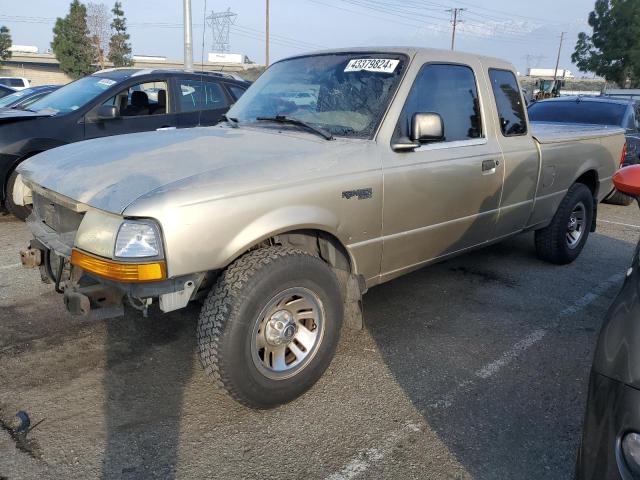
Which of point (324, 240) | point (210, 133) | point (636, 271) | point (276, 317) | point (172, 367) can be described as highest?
point (210, 133)

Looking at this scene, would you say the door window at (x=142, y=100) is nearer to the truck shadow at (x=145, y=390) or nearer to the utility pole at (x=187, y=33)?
the truck shadow at (x=145, y=390)

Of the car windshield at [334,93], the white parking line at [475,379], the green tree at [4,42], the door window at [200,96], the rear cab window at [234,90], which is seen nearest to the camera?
the white parking line at [475,379]

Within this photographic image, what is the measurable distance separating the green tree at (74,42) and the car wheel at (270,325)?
1916 inches

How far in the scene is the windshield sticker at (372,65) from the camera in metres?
3.51

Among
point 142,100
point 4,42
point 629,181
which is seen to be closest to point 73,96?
point 142,100

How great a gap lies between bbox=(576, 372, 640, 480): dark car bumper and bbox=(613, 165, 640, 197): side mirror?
100 cm

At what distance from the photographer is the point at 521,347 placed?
3.71 m

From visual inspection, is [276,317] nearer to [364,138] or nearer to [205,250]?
[205,250]

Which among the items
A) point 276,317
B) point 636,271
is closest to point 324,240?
point 276,317

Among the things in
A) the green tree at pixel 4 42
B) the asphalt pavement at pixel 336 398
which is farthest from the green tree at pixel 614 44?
the green tree at pixel 4 42

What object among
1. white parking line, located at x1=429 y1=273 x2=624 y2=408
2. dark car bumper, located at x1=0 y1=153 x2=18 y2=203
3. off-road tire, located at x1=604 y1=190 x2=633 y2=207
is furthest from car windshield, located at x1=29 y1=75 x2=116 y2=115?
off-road tire, located at x1=604 y1=190 x2=633 y2=207

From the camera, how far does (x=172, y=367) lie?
3311 mm

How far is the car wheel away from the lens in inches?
102

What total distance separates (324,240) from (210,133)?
118cm
